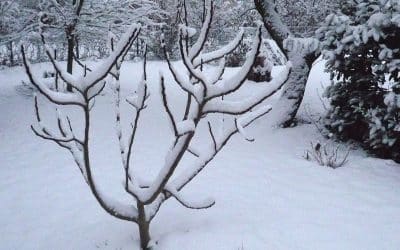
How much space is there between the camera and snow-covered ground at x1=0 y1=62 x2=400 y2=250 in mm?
3443

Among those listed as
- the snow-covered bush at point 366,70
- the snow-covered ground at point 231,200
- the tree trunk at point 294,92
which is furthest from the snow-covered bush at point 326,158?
the tree trunk at point 294,92

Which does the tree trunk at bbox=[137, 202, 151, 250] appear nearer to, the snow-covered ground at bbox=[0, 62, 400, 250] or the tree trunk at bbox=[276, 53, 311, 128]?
the snow-covered ground at bbox=[0, 62, 400, 250]

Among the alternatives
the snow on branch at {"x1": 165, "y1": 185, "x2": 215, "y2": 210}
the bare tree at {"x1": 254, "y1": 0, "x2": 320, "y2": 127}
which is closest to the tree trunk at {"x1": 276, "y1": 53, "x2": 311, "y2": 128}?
the bare tree at {"x1": 254, "y1": 0, "x2": 320, "y2": 127}

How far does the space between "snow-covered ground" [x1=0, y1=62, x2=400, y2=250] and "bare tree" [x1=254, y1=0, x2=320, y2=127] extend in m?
0.43

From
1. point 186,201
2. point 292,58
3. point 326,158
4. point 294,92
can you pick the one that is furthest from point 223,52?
point 292,58

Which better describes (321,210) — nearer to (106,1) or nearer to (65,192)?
(65,192)

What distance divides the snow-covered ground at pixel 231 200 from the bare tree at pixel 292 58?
43 cm

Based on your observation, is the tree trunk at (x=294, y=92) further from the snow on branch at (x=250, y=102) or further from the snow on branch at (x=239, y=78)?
the snow on branch at (x=239, y=78)

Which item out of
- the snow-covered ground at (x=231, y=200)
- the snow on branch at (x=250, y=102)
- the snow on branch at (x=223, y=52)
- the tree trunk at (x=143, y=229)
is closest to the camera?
the snow on branch at (x=250, y=102)

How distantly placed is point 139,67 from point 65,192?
11597mm

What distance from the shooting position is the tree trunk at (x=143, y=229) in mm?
3222

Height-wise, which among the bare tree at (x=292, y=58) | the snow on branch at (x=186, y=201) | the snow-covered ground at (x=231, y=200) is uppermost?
the bare tree at (x=292, y=58)

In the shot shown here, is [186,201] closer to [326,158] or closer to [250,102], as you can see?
[250,102]

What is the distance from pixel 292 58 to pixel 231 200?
409cm
